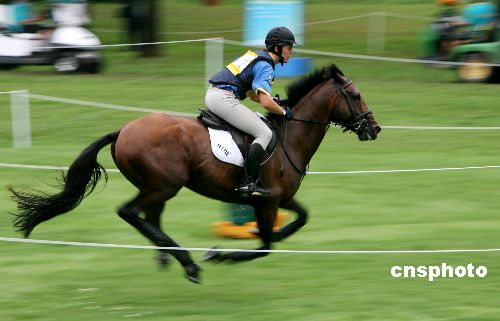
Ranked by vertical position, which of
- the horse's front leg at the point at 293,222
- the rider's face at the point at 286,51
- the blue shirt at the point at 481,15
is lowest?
the horse's front leg at the point at 293,222

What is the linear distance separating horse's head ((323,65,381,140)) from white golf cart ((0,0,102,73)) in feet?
43.8

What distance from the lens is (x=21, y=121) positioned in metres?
17.7

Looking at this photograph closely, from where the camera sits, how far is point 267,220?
9.58 metres

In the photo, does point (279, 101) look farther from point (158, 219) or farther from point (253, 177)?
point (158, 219)

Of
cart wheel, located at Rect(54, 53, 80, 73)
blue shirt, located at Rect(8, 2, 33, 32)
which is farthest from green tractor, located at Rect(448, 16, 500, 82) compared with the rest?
blue shirt, located at Rect(8, 2, 33, 32)

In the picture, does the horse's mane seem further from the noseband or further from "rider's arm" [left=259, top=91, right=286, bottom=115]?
"rider's arm" [left=259, top=91, right=286, bottom=115]

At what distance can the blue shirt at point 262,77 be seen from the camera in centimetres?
930

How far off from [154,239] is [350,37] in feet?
65.9

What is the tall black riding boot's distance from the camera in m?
9.35

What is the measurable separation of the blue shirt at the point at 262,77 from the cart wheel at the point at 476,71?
42.9ft

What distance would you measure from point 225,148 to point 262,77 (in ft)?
2.40

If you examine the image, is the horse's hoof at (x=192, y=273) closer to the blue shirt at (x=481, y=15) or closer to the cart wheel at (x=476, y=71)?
the cart wheel at (x=476, y=71)
